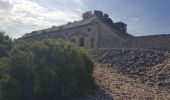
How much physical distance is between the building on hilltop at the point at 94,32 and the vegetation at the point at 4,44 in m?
14.8

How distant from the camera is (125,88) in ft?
59.3

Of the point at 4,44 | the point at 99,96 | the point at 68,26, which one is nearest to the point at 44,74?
the point at 99,96

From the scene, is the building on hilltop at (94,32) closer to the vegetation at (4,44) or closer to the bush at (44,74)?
the vegetation at (4,44)

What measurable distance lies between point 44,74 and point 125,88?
5.34m

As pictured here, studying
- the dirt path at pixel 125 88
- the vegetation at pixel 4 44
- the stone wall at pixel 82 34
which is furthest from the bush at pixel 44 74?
the stone wall at pixel 82 34

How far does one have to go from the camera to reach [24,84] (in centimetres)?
1512

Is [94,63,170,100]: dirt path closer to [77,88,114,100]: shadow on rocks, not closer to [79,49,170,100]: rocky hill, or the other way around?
[79,49,170,100]: rocky hill

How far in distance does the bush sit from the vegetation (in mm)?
4352

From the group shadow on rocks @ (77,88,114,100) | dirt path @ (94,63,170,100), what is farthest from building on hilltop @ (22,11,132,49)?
shadow on rocks @ (77,88,114,100)

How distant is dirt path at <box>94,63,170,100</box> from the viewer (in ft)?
54.1

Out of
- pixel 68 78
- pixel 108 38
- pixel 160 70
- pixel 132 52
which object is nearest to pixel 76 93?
pixel 68 78

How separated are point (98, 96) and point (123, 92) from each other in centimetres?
164

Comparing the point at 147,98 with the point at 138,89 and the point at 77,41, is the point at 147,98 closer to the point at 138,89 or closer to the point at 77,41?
the point at 138,89

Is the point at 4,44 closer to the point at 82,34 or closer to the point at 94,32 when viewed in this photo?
the point at 94,32
